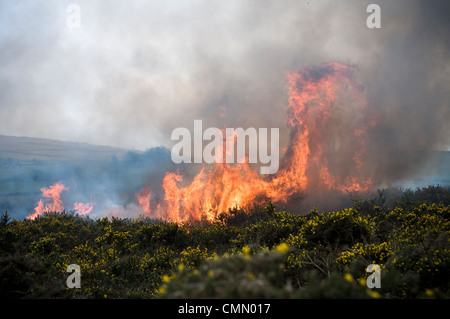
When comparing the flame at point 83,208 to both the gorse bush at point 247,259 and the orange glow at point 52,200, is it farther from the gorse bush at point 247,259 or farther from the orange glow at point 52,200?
the gorse bush at point 247,259

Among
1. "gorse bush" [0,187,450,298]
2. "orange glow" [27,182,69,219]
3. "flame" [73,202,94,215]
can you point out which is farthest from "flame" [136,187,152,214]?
"gorse bush" [0,187,450,298]

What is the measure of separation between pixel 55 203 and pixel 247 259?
132ft

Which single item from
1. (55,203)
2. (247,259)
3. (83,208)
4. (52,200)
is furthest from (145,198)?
(247,259)

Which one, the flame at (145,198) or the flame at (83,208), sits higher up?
the flame at (145,198)

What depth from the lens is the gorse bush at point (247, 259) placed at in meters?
3.13

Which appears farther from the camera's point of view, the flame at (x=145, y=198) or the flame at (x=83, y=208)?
the flame at (x=83, y=208)

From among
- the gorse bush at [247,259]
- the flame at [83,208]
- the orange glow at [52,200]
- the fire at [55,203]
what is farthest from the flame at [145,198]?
the gorse bush at [247,259]

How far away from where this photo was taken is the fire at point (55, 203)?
1321 inches

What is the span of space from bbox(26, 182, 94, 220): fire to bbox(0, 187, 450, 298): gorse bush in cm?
2051

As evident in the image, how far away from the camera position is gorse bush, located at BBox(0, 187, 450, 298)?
10.3 feet

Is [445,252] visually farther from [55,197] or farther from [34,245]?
[55,197]

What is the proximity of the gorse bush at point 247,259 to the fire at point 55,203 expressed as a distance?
20.5 meters

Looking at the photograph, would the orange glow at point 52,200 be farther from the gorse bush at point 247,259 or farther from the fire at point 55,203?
the gorse bush at point 247,259

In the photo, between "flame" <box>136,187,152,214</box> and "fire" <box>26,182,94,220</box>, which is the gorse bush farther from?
"fire" <box>26,182,94,220</box>
